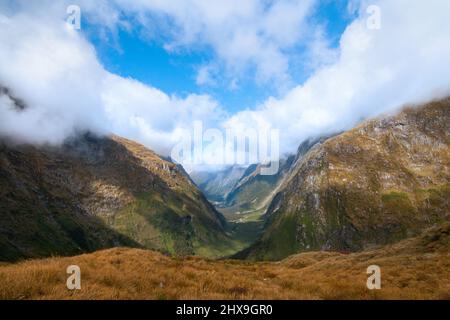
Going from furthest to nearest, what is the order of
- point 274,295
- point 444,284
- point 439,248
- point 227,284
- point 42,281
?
point 439,248 < point 444,284 < point 227,284 < point 274,295 < point 42,281

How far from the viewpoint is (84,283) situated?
12.9 m

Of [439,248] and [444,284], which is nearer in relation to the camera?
[444,284]

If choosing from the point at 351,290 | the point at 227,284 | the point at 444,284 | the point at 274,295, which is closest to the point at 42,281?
the point at 227,284
